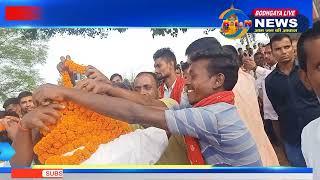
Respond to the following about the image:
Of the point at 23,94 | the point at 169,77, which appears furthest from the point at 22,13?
the point at 169,77

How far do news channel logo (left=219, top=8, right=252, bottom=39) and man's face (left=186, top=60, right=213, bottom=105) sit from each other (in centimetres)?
25

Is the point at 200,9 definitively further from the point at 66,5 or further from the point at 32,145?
the point at 32,145

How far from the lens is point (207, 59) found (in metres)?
3.87

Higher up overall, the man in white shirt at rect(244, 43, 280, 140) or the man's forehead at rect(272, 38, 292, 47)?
the man's forehead at rect(272, 38, 292, 47)

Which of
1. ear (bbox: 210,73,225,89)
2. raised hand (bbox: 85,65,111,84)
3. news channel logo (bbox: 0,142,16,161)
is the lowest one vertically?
news channel logo (bbox: 0,142,16,161)

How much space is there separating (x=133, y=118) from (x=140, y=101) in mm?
125

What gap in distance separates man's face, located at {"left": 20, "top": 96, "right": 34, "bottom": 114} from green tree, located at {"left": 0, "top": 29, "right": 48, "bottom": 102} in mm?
71

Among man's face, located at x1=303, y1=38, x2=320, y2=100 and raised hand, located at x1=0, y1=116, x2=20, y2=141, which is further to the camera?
raised hand, located at x1=0, y1=116, x2=20, y2=141

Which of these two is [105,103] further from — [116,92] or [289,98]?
[289,98]

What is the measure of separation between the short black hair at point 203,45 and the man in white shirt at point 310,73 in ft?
1.81

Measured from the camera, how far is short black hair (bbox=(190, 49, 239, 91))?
12.6ft

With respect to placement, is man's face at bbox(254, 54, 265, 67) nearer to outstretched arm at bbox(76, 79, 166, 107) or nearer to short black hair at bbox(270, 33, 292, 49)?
short black hair at bbox(270, 33, 292, 49)

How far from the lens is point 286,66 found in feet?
12.6

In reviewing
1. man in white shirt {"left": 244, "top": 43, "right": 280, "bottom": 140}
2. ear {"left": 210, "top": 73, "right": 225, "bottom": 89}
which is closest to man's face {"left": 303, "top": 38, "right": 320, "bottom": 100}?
man in white shirt {"left": 244, "top": 43, "right": 280, "bottom": 140}
